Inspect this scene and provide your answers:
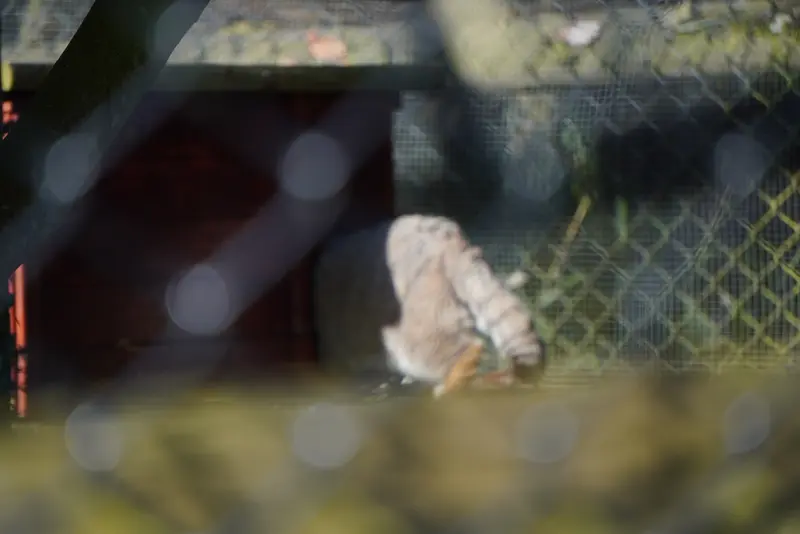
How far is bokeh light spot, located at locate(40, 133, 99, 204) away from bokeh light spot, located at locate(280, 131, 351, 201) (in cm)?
56

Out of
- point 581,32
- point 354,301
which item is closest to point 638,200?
point 581,32

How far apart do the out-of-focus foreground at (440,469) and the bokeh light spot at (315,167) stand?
3.16ft

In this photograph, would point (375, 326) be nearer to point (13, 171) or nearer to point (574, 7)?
point (574, 7)

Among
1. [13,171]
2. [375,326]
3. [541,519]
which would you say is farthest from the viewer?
[375,326]

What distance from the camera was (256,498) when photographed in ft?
0.66

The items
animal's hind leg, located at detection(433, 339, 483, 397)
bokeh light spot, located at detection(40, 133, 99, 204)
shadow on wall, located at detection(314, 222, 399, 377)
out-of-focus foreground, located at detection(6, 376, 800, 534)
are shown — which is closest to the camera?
out-of-focus foreground, located at detection(6, 376, 800, 534)

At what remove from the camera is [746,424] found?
0.21 m

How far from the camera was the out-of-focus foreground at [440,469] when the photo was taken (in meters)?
0.20

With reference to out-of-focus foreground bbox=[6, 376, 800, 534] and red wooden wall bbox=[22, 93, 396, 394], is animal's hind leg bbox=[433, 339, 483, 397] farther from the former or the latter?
out-of-focus foreground bbox=[6, 376, 800, 534]

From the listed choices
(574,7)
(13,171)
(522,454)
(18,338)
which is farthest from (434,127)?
(522,454)

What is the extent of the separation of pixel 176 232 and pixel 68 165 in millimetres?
585

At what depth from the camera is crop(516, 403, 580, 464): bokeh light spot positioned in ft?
0.68

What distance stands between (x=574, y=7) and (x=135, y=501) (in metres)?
1.02

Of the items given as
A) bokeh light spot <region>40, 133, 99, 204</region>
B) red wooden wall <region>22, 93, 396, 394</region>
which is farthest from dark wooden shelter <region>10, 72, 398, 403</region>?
bokeh light spot <region>40, 133, 99, 204</region>
